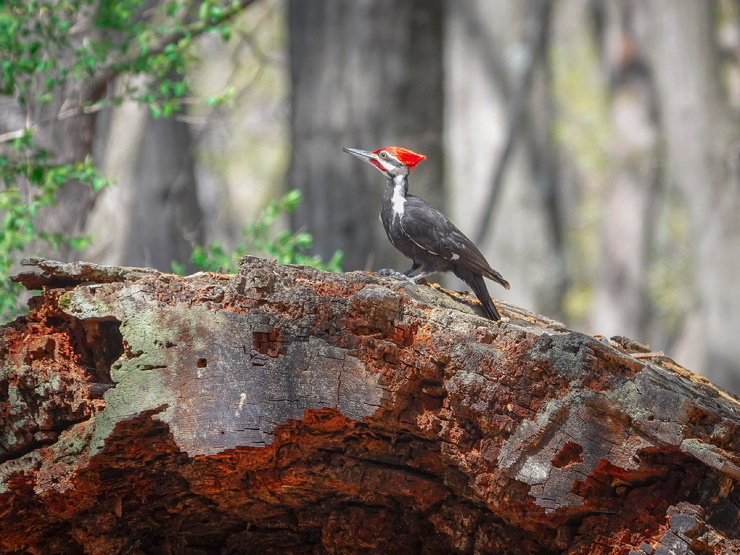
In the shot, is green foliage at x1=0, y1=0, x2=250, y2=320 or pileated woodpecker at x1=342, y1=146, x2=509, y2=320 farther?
green foliage at x1=0, y1=0, x2=250, y2=320

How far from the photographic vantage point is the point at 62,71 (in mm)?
5516

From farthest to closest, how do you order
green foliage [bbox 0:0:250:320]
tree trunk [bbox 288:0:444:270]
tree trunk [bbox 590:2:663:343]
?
tree trunk [bbox 590:2:663:343]
tree trunk [bbox 288:0:444:270]
green foliage [bbox 0:0:250:320]

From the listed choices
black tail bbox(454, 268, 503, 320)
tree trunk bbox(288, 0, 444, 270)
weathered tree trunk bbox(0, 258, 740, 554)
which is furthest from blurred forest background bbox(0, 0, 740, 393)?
weathered tree trunk bbox(0, 258, 740, 554)

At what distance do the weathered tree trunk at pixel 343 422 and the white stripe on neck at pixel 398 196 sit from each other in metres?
1.90

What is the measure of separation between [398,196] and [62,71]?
80.7 inches

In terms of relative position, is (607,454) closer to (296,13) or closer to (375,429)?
(375,429)

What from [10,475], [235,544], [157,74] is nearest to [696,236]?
[157,74]

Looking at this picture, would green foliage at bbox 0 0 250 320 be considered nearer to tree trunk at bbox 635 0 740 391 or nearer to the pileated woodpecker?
the pileated woodpecker

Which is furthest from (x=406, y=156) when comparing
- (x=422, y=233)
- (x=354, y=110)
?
(x=354, y=110)

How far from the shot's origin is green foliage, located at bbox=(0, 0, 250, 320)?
526 centimetres

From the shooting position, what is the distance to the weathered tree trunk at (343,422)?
2.98 m

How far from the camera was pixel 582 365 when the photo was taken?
3.00 metres

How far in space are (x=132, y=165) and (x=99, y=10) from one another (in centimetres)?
485

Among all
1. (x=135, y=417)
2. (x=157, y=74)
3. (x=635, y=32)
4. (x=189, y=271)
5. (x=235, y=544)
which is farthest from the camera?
(x=635, y=32)
